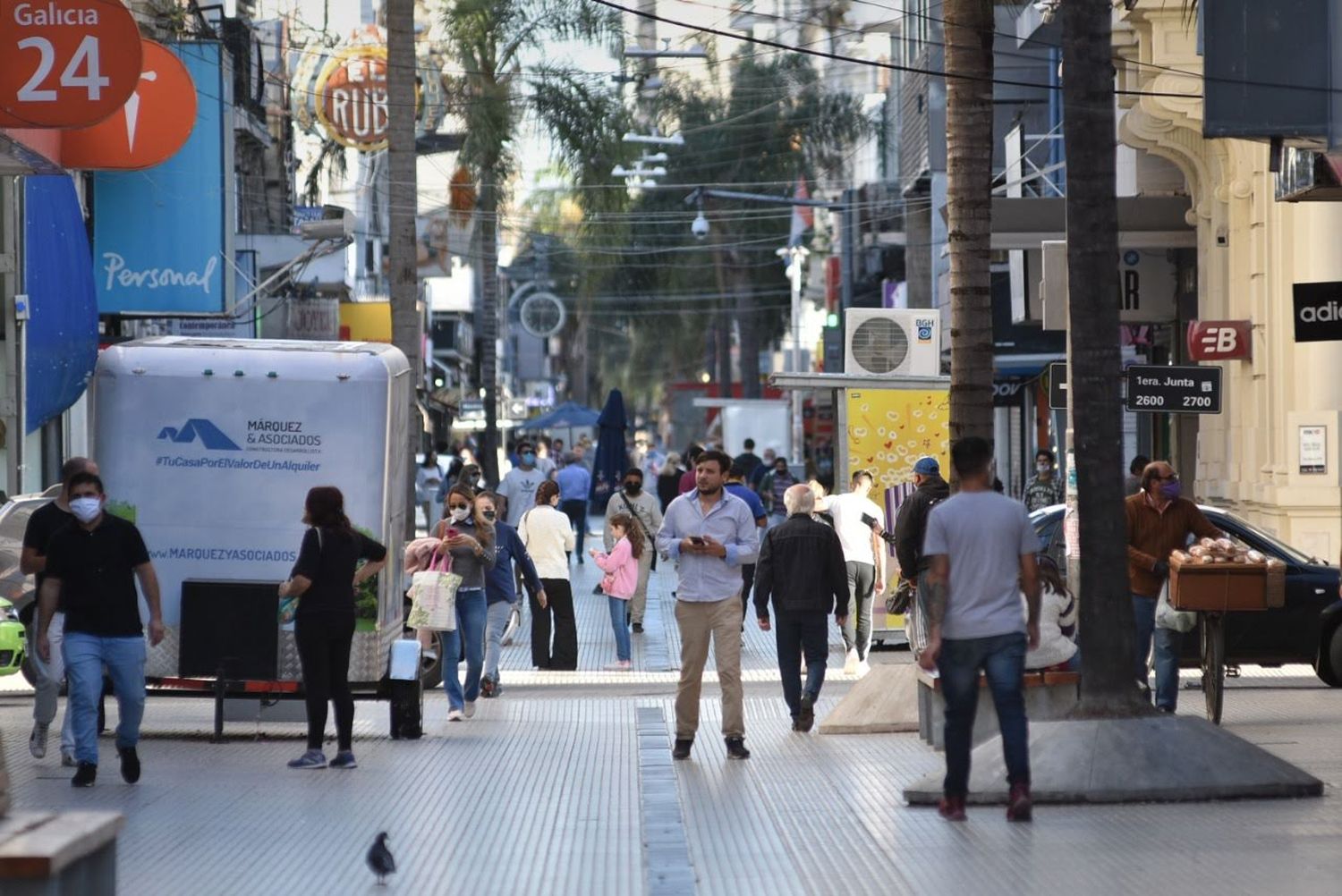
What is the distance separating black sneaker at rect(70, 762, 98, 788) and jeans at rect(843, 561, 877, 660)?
9259mm

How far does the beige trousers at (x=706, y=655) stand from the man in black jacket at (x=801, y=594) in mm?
1511

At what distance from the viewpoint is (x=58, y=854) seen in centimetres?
526

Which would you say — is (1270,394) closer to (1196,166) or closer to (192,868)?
(1196,166)

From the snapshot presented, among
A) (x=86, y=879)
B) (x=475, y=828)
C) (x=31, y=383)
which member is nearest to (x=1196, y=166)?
(x=31, y=383)

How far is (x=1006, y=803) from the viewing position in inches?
426

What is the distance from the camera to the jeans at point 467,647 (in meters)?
16.0

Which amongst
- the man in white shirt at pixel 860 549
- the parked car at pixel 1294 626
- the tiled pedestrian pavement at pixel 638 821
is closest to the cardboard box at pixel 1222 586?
the tiled pedestrian pavement at pixel 638 821

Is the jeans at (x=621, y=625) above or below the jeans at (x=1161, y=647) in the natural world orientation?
below

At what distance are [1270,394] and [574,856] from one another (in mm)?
15953

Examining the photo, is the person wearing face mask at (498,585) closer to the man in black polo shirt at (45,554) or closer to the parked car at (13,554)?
the parked car at (13,554)

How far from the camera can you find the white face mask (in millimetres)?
12008

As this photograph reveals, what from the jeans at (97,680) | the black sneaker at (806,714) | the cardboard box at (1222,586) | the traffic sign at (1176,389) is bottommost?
the black sneaker at (806,714)

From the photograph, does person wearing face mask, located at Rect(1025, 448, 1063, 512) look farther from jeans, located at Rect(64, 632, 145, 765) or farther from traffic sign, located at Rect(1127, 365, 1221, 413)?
jeans, located at Rect(64, 632, 145, 765)

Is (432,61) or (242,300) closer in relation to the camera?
(242,300)
